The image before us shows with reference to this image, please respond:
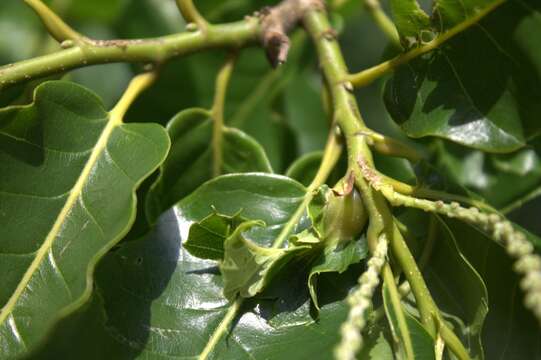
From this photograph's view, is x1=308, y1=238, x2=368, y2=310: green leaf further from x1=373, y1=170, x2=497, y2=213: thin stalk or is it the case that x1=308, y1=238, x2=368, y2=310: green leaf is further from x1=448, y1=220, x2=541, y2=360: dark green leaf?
x1=448, y1=220, x2=541, y2=360: dark green leaf

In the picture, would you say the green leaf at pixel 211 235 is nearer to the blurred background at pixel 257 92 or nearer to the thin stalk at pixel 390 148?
the thin stalk at pixel 390 148

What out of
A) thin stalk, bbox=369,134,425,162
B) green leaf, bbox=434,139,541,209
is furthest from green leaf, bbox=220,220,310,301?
green leaf, bbox=434,139,541,209

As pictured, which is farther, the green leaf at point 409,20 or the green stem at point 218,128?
the green stem at point 218,128

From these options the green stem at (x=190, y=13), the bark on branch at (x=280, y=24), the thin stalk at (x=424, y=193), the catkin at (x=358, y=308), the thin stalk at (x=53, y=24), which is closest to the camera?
the catkin at (x=358, y=308)

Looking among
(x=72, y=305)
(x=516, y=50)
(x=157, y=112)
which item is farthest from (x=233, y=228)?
(x=157, y=112)

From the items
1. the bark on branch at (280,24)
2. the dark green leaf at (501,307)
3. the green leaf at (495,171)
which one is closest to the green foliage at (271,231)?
the dark green leaf at (501,307)

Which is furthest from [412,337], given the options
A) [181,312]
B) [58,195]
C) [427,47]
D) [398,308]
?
[58,195]

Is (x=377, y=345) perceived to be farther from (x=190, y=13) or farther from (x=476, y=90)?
(x=190, y=13)

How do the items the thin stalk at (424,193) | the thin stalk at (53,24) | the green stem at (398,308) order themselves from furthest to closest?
1. the thin stalk at (53,24)
2. the thin stalk at (424,193)
3. the green stem at (398,308)

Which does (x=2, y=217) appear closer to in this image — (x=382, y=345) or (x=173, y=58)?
(x=173, y=58)
